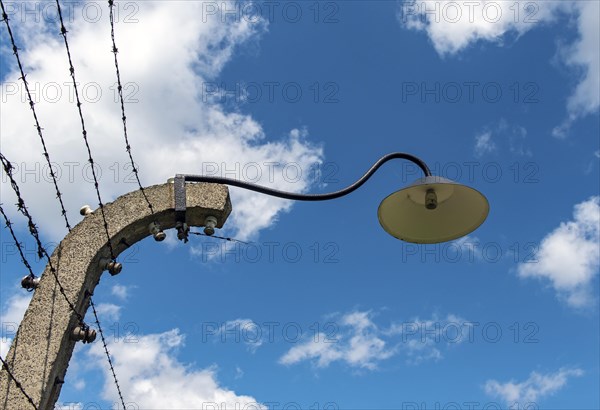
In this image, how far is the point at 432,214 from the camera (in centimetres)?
647

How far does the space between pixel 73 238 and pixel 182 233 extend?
3.53ft

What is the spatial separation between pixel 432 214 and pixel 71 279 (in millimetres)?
3444

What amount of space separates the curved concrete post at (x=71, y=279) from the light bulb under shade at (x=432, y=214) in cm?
189

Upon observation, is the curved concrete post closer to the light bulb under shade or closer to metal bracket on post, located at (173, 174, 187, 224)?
metal bracket on post, located at (173, 174, 187, 224)

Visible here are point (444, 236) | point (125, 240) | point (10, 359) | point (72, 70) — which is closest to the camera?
point (72, 70)

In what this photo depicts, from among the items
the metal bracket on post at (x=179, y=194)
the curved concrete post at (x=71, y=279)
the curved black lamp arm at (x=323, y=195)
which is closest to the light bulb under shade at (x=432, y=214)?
the curved black lamp arm at (x=323, y=195)

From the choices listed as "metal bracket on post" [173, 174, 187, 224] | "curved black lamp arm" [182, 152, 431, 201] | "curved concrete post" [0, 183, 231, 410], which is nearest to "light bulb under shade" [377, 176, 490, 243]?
"curved black lamp arm" [182, 152, 431, 201]

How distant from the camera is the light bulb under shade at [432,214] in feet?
20.8

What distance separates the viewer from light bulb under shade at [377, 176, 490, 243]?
6336 millimetres

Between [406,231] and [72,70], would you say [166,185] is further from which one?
[406,231]

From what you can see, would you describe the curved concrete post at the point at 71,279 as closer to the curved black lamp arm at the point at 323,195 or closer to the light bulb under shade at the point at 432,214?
the curved black lamp arm at the point at 323,195

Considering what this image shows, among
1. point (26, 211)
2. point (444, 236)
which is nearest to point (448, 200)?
point (444, 236)

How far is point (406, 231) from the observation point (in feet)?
21.4

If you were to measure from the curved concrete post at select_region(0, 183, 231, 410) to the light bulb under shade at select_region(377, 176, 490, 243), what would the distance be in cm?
189
